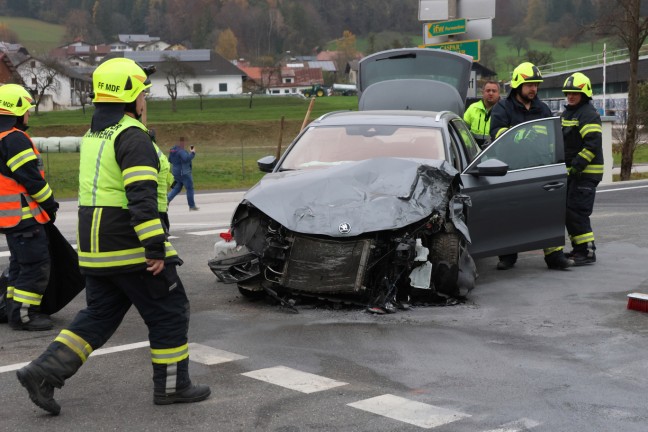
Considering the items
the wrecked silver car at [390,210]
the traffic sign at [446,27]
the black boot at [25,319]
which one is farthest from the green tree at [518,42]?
the black boot at [25,319]

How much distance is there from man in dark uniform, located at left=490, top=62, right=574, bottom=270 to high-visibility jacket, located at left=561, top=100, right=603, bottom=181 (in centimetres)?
29

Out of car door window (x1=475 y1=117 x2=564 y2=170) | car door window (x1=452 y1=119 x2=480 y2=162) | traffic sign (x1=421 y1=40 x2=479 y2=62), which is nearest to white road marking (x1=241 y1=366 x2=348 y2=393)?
car door window (x1=475 y1=117 x2=564 y2=170)

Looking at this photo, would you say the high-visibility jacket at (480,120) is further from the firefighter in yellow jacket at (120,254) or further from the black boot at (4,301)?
the firefighter in yellow jacket at (120,254)

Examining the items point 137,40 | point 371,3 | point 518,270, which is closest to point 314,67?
point 371,3

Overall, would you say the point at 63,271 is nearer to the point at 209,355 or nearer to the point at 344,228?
the point at 209,355

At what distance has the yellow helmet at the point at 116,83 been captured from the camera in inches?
219

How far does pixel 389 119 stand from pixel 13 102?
377 centimetres

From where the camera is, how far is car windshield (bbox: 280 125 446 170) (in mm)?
9406

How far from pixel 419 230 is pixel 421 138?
5.33 ft

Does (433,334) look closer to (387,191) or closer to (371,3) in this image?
(387,191)

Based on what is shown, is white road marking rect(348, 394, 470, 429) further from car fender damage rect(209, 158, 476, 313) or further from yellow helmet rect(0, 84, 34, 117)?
yellow helmet rect(0, 84, 34, 117)

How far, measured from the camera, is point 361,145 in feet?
31.3

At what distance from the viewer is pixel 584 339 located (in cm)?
726

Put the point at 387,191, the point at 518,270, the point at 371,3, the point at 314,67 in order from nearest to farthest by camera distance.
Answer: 1. the point at 387,191
2. the point at 518,270
3. the point at 314,67
4. the point at 371,3
